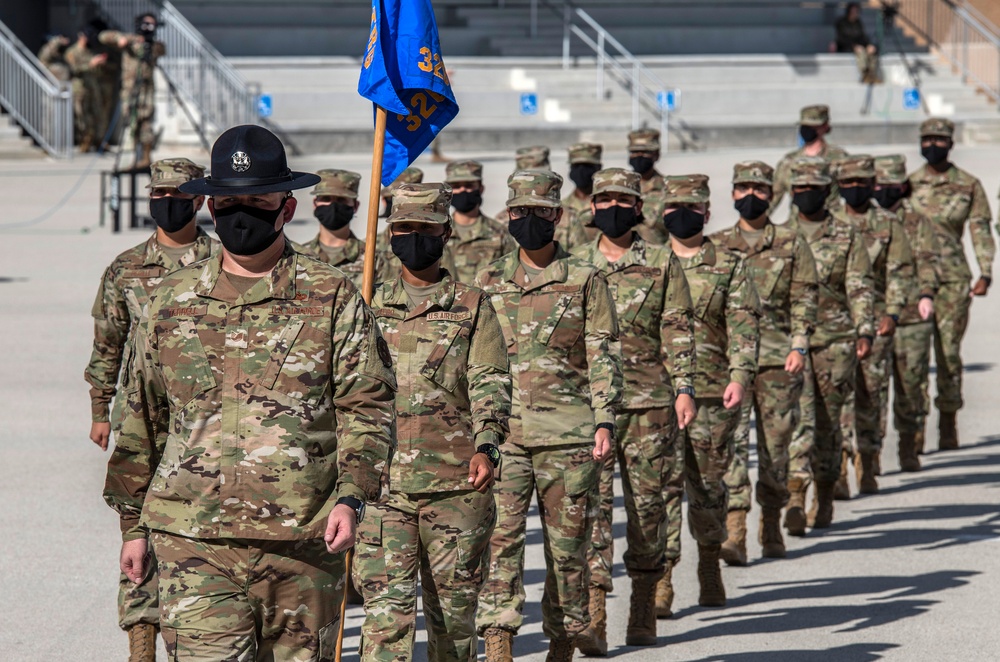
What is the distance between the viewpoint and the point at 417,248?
6855 mm

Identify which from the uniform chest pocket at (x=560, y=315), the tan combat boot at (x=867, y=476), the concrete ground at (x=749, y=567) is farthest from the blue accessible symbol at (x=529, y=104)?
the uniform chest pocket at (x=560, y=315)

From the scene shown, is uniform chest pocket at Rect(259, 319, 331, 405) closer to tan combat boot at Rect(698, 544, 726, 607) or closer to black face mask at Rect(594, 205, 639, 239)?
black face mask at Rect(594, 205, 639, 239)

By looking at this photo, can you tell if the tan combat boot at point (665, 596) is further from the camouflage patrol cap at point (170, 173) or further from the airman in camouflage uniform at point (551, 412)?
the camouflage patrol cap at point (170, 173)

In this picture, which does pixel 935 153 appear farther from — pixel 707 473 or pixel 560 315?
pixel 560 315

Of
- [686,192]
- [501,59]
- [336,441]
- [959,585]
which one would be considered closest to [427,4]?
[686,192]

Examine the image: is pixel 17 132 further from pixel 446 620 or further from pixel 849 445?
pixel 446 620

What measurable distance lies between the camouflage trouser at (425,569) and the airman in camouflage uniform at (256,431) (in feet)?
4.68

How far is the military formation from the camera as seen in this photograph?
5.11 metres

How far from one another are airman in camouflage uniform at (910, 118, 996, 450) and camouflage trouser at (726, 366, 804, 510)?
13.4 feet

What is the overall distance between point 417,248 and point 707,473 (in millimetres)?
3026

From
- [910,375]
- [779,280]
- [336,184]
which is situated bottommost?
[910,375]

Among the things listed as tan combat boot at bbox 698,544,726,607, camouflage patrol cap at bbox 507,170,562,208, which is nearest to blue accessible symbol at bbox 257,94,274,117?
tan combat boot at bbox 698,544,726,607

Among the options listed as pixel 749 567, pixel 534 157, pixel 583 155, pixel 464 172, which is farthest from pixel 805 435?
pixel 534 157

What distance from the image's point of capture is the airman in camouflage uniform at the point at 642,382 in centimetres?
838
